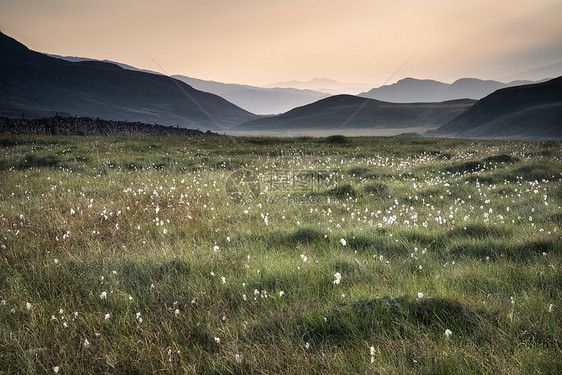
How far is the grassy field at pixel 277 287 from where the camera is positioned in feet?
9.05

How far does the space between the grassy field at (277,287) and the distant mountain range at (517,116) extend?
9282 cm

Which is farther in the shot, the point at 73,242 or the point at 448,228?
the point at 448,228

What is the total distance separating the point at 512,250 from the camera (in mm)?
5047

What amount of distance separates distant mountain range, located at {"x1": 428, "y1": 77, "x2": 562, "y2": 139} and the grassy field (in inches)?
3654

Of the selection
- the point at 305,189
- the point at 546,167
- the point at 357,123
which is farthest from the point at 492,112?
the point at 305,189

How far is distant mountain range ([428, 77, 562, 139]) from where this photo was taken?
8312cm

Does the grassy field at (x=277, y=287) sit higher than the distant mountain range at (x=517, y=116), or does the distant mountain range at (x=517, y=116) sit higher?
the distant mountain range at (x=517, y=116)

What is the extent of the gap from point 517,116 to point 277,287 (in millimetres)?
121583

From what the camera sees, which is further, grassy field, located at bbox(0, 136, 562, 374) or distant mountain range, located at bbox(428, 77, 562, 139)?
distant mountain range, located at bbox(428, 77, 562, 139)

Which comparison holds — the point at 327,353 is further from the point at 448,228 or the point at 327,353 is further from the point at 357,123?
the point at 357,123

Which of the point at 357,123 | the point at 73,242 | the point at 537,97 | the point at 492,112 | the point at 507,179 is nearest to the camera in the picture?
the point at 73,242

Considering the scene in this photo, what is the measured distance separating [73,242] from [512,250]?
774cm

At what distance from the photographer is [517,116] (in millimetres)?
96438

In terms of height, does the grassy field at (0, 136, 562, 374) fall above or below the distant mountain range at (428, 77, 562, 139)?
below
